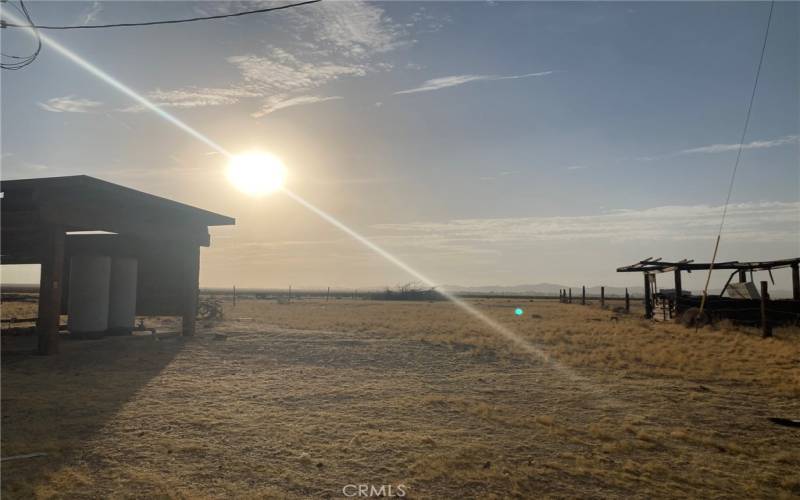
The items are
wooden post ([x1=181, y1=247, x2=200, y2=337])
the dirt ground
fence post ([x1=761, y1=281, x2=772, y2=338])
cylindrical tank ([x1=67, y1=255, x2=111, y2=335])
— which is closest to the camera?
the dirt ground

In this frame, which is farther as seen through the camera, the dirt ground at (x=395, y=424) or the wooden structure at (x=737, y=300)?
the wooden structure at (x=737, y=300)

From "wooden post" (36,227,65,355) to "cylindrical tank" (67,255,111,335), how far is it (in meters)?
2.07

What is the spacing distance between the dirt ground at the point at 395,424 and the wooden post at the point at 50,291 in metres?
0.53

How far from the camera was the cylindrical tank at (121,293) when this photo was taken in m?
15.6

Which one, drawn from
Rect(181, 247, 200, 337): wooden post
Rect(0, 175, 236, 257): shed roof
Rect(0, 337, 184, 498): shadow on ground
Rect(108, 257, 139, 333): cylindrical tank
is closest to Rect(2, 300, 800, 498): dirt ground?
Rect(0, 337, 184, 498): shadow on ground

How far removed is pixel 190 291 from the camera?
16.7 metres

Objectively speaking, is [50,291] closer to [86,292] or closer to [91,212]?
[91,212]

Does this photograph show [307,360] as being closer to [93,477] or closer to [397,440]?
[397,440]

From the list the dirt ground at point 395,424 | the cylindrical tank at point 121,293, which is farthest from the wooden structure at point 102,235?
the dirt ground at point 395,424

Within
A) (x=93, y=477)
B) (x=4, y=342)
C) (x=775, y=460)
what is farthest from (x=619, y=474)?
(x=4, y=342)

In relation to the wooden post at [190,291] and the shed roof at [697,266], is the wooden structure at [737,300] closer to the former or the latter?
the shed roof at [697,266]

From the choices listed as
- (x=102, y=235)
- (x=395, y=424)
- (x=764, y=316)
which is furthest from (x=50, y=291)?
(x=764, y=316)

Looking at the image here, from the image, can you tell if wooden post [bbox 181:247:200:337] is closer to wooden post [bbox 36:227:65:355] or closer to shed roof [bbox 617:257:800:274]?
wooden post [bbox 36:227:65:355]

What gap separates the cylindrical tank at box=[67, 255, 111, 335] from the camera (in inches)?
563
